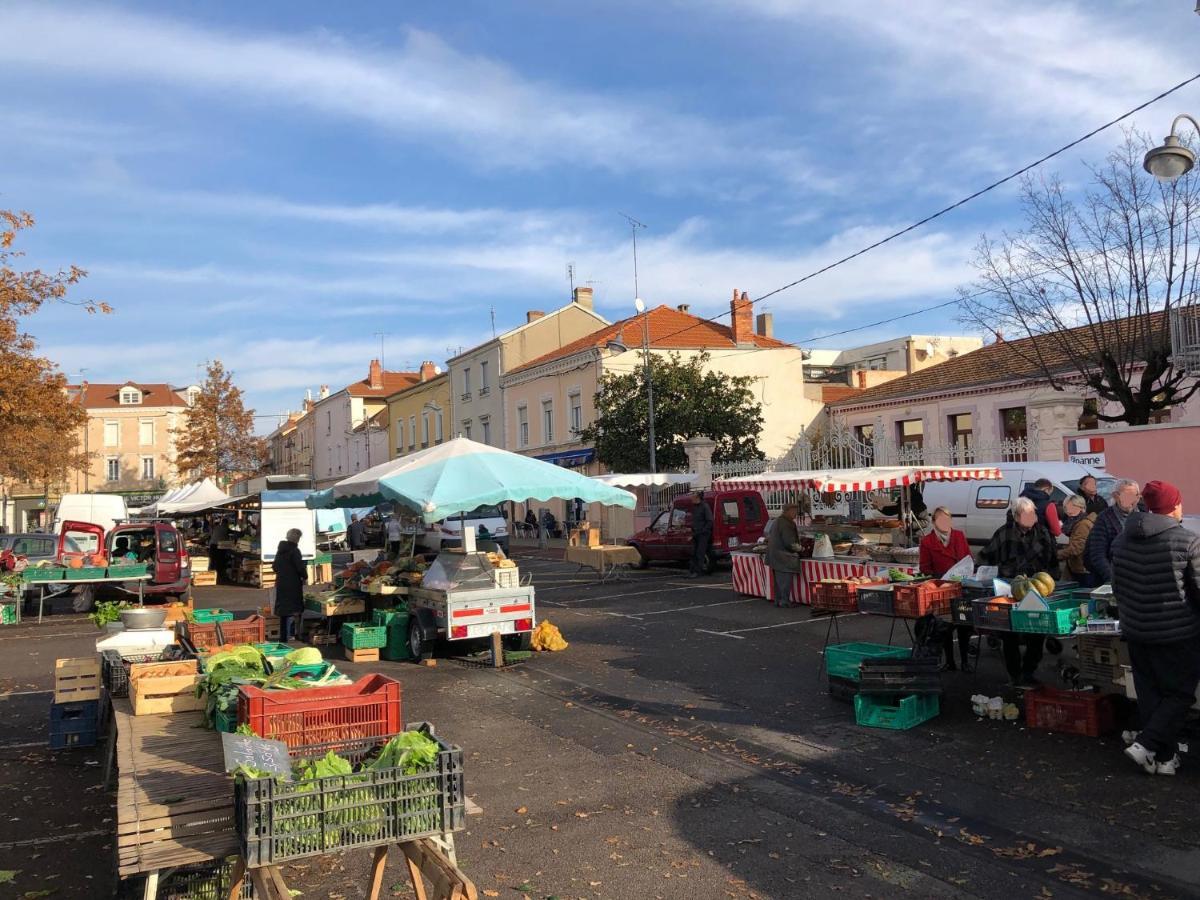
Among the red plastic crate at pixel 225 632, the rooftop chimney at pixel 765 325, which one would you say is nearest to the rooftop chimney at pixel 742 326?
the rooftop chimney at pixel 765 325

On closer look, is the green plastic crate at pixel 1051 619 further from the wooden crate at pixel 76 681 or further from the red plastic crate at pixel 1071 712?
the wooden crate at pixel 76 681

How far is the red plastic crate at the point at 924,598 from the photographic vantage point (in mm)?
8492

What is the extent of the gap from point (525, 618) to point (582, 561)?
998cm

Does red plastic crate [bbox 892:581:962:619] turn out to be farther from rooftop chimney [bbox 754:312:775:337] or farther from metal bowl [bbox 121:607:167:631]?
rooftop chimney [bbox 754:312:775:337]

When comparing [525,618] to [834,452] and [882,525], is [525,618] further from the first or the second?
[834,452]

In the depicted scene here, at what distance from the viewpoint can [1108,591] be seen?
7066 mm

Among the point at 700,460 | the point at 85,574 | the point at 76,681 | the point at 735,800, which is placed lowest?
the point at 735,800

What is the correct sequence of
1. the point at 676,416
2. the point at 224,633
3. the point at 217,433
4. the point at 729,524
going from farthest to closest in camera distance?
the point at 217,433 < the point at 676,416 < the point at 729,524 < the point at 224,633

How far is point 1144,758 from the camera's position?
6062 millimetres

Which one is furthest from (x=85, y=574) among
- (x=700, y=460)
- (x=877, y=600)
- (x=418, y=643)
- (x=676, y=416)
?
(x=676, y=416)

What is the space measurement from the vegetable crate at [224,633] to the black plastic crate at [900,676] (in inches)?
219

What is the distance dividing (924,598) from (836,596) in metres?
1.22

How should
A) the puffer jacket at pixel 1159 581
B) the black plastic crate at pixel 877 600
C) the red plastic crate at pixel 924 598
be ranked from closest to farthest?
the puffer jacket at pixel 1159 581 → the red plastic crate at pixel 924 598 → the black plastic crate at pixel 877 600

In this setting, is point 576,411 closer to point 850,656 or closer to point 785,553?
point 785,553
